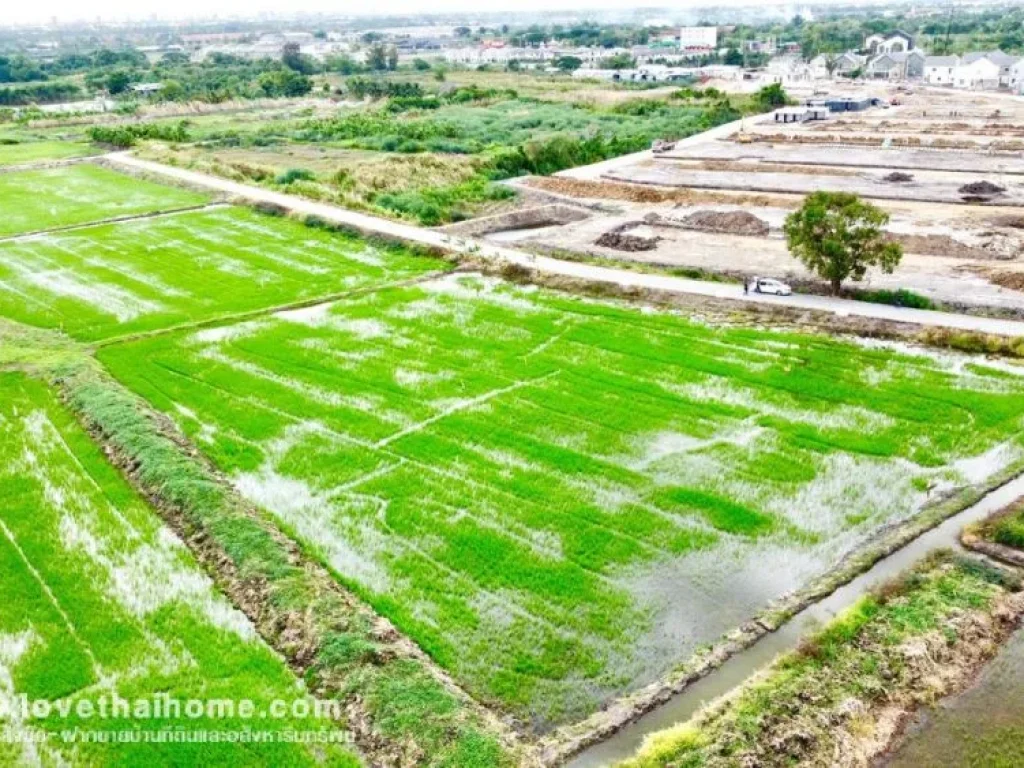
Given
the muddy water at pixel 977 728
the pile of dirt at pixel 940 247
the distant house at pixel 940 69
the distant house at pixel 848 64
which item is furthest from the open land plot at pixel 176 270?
the distant house at pixel 848 64

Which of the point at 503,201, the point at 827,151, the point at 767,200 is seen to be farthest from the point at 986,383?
the point at 827,151

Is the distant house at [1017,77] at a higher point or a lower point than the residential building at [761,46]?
lower

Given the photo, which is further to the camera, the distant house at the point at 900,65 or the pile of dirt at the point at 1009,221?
the distant house at the point at 900,65

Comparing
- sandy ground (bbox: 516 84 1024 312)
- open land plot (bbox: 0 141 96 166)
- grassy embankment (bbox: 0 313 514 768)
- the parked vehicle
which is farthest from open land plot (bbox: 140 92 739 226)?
grassy embankment (bbox: 0 313 514 768)

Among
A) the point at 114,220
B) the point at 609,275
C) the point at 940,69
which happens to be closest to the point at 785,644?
the point at 609,275

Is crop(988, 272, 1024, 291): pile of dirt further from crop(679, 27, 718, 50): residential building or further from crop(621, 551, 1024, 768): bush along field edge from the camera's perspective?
crop(679, 27, 718, 50): residential building

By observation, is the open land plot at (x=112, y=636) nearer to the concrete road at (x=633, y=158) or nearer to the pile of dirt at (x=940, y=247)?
the pile of dirt at (x=940, y=247)

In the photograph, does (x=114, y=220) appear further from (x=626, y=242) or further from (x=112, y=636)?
(x=112, y=636)
